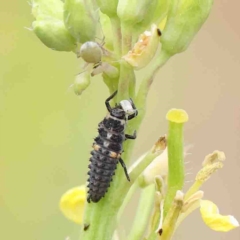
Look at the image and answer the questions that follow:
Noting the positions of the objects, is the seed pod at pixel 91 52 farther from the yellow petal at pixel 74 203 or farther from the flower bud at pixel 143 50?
the yellow petal at pixel 74 203

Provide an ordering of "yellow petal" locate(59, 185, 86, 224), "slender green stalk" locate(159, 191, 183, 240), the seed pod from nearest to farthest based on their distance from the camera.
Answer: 1. the seed pod
2. "slender green stalk" locate(159, 191, 183, 240)
3. "yellow petal" locate(59, 185, 86, 224)

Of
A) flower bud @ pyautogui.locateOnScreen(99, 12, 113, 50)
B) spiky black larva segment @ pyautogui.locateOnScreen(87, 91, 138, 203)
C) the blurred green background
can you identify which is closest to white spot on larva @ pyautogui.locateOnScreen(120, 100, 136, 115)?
spiky black larva segment @ pyautogui.locateOnScreen(87, 91, 138, 203)

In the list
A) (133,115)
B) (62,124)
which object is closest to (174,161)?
(133,115)

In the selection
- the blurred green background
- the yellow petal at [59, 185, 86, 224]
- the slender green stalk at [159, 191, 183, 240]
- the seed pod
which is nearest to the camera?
the seed pod

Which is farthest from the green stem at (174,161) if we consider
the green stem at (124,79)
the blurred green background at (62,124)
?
the blurred green background at (62,124)

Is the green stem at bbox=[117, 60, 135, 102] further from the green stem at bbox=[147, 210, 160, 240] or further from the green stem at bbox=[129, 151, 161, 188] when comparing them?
the green stem at bbox=[147, 210, 160, 240]
